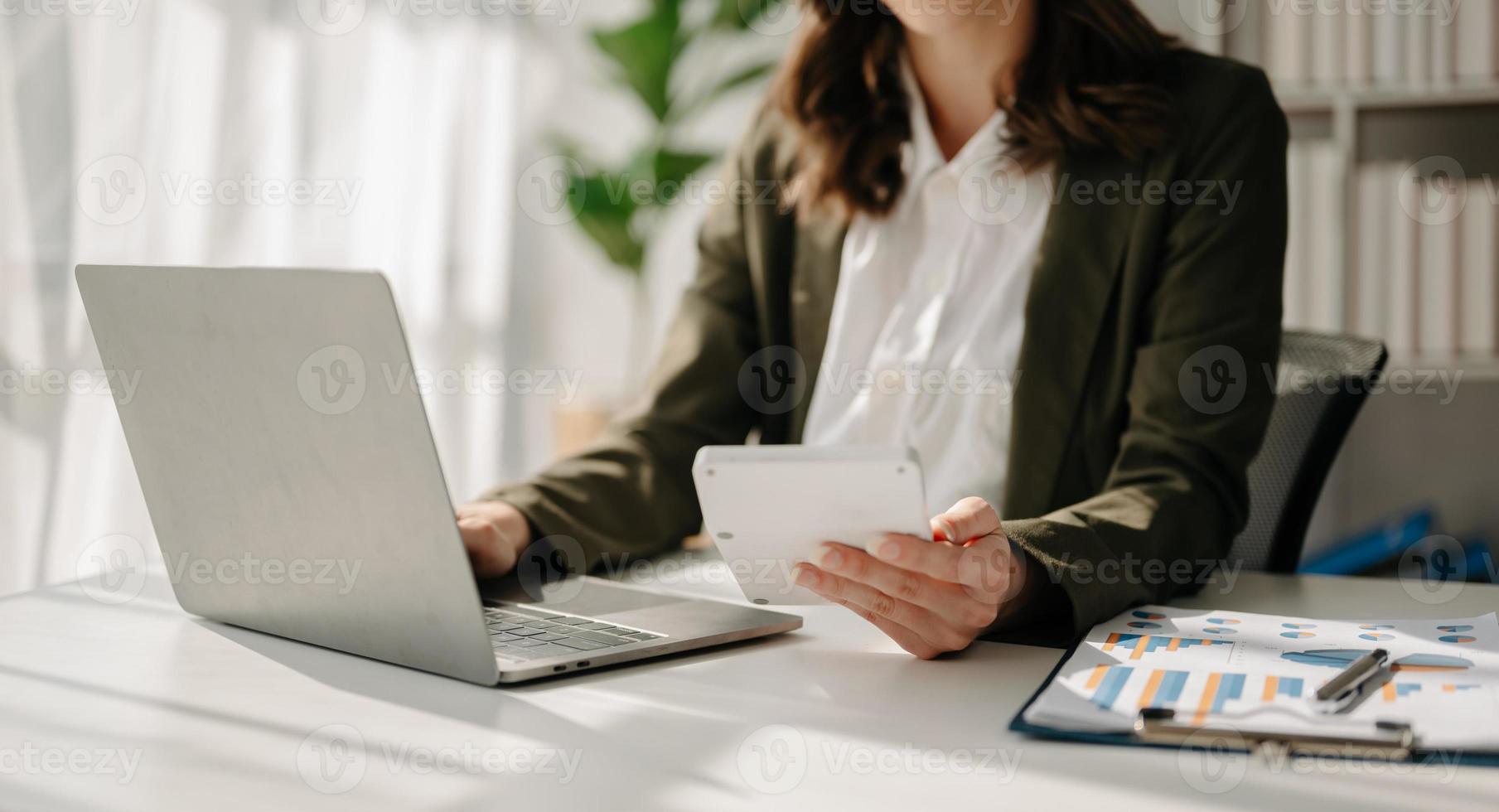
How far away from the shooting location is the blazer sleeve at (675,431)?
1120mm

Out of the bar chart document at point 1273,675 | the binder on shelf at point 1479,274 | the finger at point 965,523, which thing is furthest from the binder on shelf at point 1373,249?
the finger at point 965,523

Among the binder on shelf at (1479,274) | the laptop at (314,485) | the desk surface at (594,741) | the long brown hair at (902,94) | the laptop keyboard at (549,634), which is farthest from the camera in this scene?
the binder on shelf at (1479,274)

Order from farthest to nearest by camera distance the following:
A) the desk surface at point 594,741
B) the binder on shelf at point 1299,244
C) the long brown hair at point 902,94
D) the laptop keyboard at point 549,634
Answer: the binder on shelf at point 1299,244 < the long brown hair at point 902,94 < the laptop keyboard at point 549,634 < the desk surface at point 594,741

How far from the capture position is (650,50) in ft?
9.66

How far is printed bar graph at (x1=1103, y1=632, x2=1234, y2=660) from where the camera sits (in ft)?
2.56

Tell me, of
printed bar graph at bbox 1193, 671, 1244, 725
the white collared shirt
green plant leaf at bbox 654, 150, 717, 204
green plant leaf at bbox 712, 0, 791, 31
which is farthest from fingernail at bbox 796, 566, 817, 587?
green plant leaf at bbox 712, 0, 791, 31

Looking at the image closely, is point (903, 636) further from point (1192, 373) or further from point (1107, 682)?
point (1192, 373)

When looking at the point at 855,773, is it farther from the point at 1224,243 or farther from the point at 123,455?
the point at 123,455

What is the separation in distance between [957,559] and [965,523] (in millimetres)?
43

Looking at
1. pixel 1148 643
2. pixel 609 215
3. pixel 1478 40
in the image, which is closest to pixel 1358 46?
pixel 1478 40

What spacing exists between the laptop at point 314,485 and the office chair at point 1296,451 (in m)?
0.64

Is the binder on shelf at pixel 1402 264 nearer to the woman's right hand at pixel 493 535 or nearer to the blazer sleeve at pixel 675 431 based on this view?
the blazer sleeve at pixel 675 431

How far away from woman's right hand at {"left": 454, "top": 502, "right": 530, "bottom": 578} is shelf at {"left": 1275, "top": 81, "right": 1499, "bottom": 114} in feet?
5.79

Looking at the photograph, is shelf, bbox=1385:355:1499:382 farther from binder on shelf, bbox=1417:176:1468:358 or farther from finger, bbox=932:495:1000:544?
finger, bbox=932:495:1000:544
